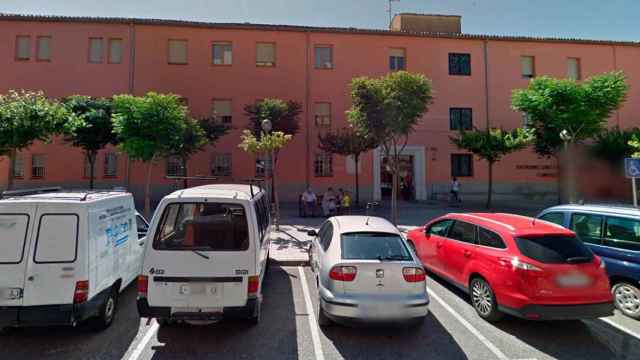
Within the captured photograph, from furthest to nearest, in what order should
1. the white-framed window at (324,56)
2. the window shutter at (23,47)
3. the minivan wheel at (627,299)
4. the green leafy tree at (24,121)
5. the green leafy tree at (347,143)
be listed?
the white-framed window at (324,56), the window shutter at (23,47), the green leafy tree at (347,143), the green leafy tree at (24,121), the minivan wheel at (627,299)

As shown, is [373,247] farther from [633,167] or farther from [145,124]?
[145,124]

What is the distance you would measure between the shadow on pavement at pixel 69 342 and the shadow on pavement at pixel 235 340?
52 centimetres

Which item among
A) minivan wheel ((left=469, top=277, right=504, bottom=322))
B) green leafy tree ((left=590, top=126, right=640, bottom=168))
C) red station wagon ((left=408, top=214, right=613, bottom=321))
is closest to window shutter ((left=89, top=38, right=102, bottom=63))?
red station wagon ((left=408, top=214, right=613, bottom=321))

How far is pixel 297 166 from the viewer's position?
1980cm

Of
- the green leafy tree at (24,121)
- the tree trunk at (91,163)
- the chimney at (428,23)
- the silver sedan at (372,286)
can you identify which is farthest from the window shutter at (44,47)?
the chimney at (428,23)

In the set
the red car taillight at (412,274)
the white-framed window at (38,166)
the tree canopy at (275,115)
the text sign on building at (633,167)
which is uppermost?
the tree canopy at (275,115)

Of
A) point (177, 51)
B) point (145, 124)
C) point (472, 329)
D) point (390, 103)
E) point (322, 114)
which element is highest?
point (177, 51)

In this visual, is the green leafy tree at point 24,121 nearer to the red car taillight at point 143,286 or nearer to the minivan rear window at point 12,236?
the minivan rear window at point 12,236

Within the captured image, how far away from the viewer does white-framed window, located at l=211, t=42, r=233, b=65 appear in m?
19.7

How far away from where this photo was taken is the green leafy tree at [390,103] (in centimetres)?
1016

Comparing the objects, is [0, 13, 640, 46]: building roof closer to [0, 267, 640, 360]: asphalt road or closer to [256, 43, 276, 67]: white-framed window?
[256, 43, 276, 67]: white-framed window

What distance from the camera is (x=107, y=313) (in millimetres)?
4426

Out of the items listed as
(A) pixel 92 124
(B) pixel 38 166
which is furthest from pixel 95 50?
(B) pixel 38 166

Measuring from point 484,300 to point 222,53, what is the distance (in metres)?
20.5
